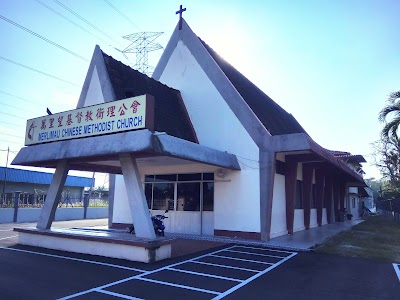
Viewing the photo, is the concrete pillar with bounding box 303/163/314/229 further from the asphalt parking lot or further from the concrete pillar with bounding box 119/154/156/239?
the concrete pillar with bounding box 119/154/156/239

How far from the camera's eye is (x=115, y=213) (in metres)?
18.7

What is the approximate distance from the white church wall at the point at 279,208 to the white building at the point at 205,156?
49 mm

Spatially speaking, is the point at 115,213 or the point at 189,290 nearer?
the point at 189,290

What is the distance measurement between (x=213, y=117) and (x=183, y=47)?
4705mm

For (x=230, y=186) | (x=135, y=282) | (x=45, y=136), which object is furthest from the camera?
(x=230, y=186)

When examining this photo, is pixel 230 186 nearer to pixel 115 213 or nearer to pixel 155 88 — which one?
pixel 155 88

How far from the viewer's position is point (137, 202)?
10.3m

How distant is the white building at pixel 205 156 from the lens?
13711 mm

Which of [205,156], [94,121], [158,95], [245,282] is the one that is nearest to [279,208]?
[205,156]

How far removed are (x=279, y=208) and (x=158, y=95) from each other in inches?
317

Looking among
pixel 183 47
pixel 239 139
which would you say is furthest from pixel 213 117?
pixel 183 47

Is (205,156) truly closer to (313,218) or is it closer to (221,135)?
(221,135)

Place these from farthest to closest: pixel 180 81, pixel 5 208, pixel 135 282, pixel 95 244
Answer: pixel 5 208
pixel 180 81
pixel 95 244
pixel 135 282

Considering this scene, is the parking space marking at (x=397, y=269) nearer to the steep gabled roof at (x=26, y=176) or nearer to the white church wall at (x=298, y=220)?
the white church wall at (x=298, y=220)
